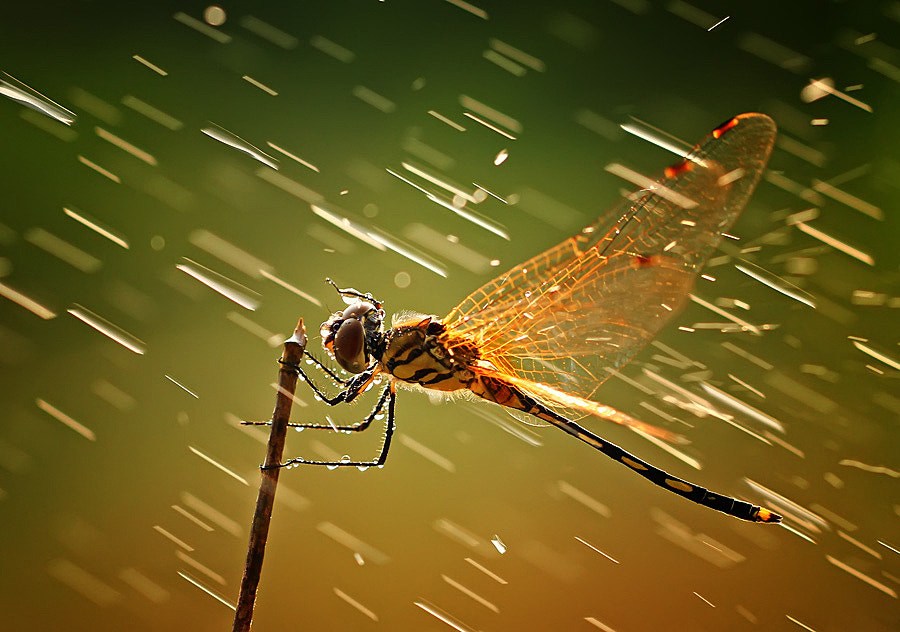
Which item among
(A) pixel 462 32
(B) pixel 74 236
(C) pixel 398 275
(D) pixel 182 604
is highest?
(A) pixel 462 32

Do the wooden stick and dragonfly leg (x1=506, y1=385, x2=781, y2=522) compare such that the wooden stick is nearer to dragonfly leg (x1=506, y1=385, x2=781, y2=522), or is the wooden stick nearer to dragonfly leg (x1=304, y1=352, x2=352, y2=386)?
dragonfly leg (x1=304, y1=352, x2=352, y2=386)

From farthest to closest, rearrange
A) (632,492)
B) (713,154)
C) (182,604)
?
(632,492), (182,604), (713,154)

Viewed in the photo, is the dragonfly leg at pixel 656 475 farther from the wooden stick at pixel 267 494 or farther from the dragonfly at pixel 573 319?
the wooden stick at pixel 267 494

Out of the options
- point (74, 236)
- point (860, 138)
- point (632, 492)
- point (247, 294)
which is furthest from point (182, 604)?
point (860, 138)

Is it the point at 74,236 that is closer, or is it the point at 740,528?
the point at 74,236

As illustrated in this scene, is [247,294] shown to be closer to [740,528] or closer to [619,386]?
[619,386]

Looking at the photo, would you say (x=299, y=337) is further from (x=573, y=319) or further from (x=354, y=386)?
(x=573, y=319)
